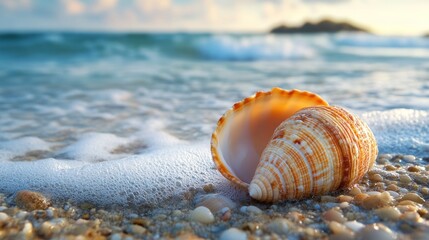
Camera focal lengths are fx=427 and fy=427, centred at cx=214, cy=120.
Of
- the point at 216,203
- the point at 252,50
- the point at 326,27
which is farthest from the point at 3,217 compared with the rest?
the point at 326,27

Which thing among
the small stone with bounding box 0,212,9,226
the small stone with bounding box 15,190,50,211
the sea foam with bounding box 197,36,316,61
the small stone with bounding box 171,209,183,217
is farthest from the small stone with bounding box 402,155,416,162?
the sea foam with bounding box 197,36,316,61

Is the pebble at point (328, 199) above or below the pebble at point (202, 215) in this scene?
above

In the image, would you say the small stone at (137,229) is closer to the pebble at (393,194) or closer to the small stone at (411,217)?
the small stone at (411,217)

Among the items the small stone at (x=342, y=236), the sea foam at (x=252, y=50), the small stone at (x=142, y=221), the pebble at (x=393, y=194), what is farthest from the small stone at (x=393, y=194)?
the sea foam at (x=252, y=50)

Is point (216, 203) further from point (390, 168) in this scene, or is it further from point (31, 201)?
point (390, 168)

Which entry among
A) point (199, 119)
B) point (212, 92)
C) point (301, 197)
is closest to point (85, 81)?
point (212, 92)

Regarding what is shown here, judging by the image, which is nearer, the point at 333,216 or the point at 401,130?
the point at 333,216

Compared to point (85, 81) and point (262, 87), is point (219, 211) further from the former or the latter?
point (85, 81)
